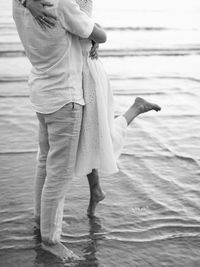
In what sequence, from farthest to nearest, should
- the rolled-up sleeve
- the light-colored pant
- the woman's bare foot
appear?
1. the woman's bare foot
2. the light-colored pant
3. the rolled-up sleeve

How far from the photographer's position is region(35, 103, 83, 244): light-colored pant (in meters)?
3.32

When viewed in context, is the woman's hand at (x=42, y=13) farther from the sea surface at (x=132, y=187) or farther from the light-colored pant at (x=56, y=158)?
the sea surface at (x=132, y=187)

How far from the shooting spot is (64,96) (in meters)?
3.24

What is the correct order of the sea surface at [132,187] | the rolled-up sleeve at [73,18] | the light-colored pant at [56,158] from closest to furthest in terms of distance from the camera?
the rolled-up sleeve at [73,18], the light-colored pant at [56,158], the sea surface at [132,187]

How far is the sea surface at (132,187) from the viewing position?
376cm

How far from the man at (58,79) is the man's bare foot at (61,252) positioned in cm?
28

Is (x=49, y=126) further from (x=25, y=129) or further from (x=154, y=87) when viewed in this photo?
(x=154, y=87)

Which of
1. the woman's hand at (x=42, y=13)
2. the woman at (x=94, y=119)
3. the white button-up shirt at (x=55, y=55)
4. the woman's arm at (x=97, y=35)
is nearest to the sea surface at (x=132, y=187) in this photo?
the woman at (x=94, y=119)

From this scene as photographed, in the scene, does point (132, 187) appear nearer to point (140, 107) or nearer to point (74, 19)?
point (140, 107)

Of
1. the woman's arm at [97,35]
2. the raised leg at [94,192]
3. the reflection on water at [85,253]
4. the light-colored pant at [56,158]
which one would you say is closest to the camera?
the woman's arm at [97,35]

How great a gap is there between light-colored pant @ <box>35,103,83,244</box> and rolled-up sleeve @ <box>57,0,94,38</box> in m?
0.46

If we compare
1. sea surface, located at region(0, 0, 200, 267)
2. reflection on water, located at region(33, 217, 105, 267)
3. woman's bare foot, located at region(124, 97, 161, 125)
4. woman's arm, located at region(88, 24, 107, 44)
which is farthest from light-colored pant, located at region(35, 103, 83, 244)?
woman's bare foot, located at region(124, 97, 161, 125)

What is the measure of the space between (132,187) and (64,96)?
5.83 feet

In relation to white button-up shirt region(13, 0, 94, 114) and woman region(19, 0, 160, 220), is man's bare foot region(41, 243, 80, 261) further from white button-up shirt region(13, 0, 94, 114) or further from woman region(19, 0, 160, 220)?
white button-up shirt region(13, 0, 94, 114)
